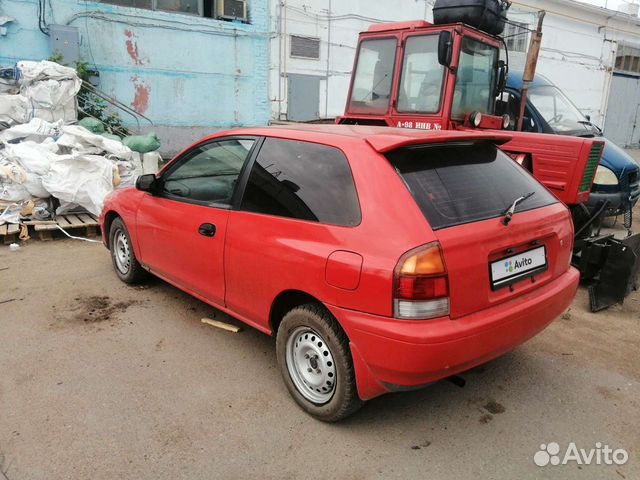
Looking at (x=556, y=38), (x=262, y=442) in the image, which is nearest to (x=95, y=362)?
(x=262, y=442)

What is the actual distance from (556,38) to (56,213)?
1938cm

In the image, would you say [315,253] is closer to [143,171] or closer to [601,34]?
[143,171]

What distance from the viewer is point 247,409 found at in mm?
2943

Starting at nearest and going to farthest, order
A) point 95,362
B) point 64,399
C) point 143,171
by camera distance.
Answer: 1. point 64,399
2. point 95,362
3. point 143,171

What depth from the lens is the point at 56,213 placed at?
6.62 m

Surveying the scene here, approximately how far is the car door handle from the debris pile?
3.79 m

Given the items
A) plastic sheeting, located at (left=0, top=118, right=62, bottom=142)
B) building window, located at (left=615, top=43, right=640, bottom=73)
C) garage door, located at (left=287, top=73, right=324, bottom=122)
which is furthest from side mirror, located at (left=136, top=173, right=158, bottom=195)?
building window, located at (left=615, top=43, right=640, bottom=73)

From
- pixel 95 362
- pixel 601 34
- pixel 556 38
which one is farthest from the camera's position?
pixel 601 34

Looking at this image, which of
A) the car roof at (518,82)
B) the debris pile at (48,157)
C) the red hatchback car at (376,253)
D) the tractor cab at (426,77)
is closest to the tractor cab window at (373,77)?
the tractor cab at (426,77)

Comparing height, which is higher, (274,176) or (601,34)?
(601,34)

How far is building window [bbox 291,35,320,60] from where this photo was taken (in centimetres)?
1262

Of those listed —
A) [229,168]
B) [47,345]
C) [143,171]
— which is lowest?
[47,345]

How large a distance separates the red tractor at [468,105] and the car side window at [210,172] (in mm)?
3039

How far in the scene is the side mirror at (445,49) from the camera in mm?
5367
